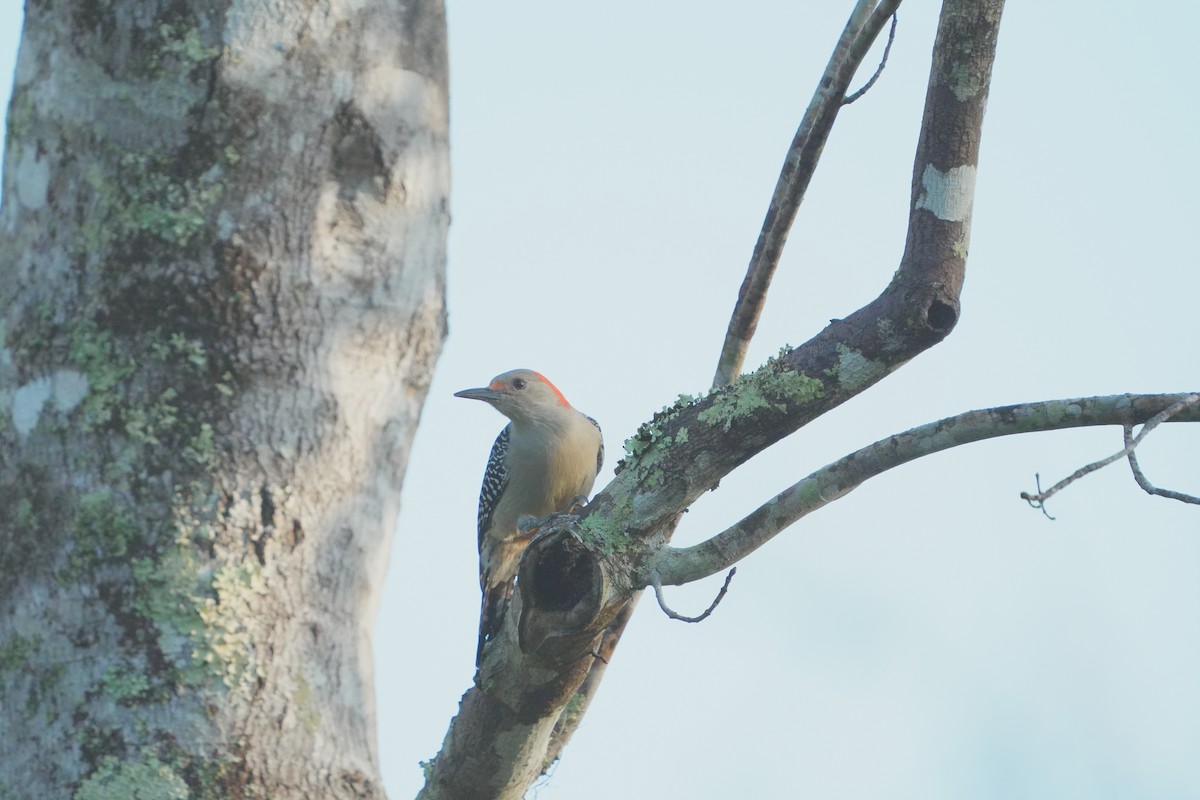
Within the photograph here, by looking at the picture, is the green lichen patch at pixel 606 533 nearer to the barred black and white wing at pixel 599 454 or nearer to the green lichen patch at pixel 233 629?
the green lichen patch at pixel 233 629

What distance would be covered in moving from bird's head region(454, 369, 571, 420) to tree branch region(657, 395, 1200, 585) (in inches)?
178

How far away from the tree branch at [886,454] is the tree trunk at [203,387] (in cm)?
115

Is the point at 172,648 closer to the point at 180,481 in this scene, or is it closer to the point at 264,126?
the point at 180,481

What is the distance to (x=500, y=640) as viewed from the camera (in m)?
3.62

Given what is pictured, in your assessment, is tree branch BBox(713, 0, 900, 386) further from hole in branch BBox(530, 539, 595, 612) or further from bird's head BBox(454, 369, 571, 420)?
bird's head BBox(454, 369, 571, 420)

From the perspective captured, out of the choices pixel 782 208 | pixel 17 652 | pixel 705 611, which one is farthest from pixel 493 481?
pixel 17 652

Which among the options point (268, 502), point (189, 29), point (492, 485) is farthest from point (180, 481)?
point (492, 485)

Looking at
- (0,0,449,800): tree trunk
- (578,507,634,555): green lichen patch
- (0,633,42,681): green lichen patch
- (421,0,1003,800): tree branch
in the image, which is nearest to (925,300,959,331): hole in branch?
(421,0,1003,800): tree branch

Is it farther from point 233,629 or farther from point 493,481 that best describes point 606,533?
point 493,481

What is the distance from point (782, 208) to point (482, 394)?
11.7 ft

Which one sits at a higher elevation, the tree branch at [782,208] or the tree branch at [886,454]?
the tree branch at [782,208]

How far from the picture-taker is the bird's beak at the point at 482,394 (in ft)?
26.5

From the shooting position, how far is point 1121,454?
3076 mm

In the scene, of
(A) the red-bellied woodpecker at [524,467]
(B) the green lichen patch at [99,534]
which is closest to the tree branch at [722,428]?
(B) the green lichen patch at [99,534]
